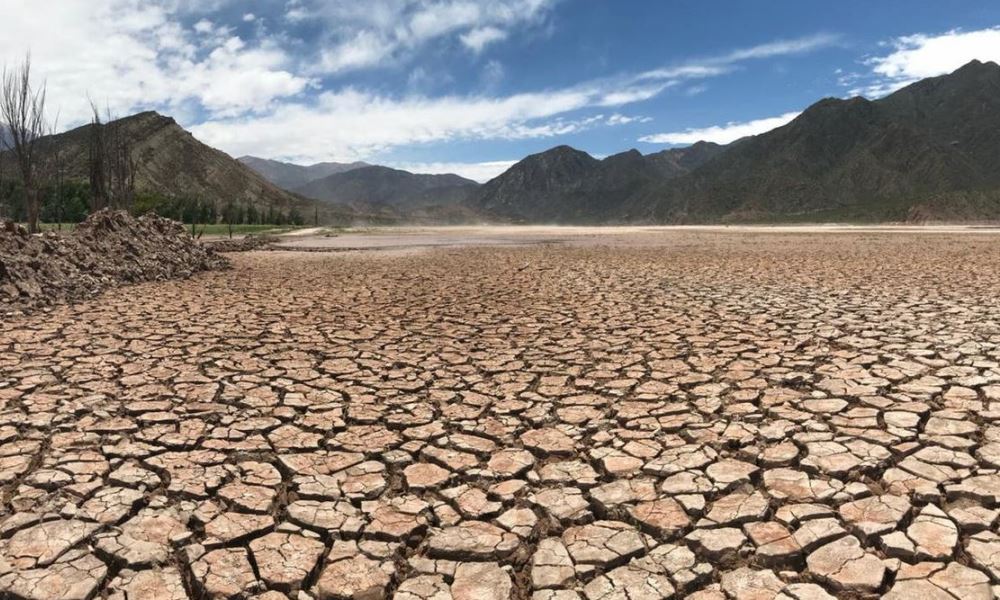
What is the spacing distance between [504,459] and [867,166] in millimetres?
119332

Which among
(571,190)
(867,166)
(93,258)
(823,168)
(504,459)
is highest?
(571,190)

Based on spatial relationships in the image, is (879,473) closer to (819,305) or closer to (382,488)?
(382,488)

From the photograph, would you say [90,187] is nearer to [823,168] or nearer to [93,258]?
→ [93,258]

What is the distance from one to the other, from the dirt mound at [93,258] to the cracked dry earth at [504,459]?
1686mm

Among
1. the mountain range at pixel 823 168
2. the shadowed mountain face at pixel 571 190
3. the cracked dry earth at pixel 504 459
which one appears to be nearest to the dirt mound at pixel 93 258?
the cracked dry earth at pixel 504 459

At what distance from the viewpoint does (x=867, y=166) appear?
4050 inches

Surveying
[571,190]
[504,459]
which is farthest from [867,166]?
[504,459]

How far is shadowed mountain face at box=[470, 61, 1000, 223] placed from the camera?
293 feet

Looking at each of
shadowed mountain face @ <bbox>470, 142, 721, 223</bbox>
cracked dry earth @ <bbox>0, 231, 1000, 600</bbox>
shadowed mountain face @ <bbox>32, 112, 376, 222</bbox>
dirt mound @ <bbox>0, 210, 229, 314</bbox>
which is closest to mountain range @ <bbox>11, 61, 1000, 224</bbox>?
shadowed mountain face @ <bbox>32, 112, 376, 222</bbox>

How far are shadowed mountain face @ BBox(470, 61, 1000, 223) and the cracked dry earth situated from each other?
8053 centimetres

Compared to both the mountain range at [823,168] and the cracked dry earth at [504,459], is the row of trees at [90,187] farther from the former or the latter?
the cracked dry earth at [504,459]

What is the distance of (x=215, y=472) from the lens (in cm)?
349

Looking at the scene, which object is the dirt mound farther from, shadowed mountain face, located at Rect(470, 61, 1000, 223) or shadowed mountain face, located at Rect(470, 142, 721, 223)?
shadowed mountain face, located at Rect(470, 142, 721, 223)

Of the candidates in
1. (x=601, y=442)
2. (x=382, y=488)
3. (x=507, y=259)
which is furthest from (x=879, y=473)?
(x=507, y=259)
